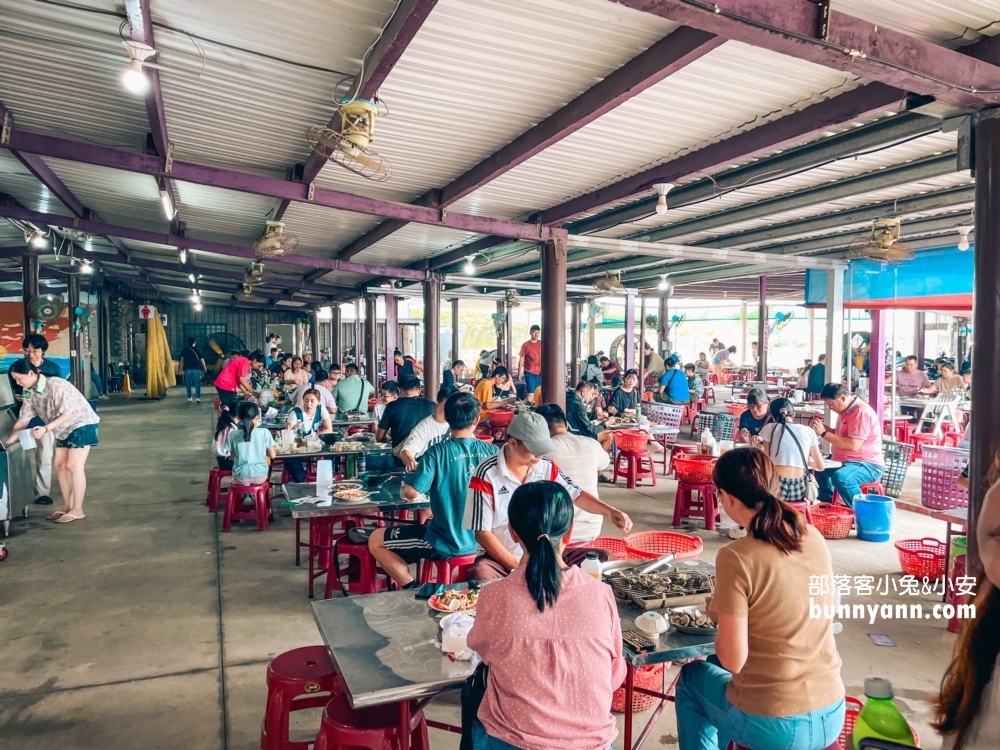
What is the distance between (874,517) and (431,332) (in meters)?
8.06

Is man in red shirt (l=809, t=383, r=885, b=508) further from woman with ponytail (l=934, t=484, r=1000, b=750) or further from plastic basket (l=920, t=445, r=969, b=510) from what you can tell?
woman with ponytail (l=934, t=484, r=1000, b=750)

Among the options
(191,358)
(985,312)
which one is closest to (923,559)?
(985,312)

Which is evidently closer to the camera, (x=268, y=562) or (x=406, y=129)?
(x=406, y=129)

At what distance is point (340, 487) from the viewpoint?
4.85 metres

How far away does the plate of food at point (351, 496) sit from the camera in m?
4.48

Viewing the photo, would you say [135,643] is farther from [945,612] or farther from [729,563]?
[945,612]

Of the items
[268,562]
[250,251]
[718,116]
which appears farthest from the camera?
[250,251]

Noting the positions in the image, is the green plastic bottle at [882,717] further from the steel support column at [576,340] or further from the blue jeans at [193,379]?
the blue jeans at [193,379]

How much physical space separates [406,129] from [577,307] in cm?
1277

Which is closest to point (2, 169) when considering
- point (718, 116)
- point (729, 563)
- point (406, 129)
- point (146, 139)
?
point (146, 139)

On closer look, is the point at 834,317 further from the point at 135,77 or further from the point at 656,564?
the point at 135,77

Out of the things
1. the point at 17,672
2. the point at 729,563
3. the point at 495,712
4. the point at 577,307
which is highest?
the point at 577,307

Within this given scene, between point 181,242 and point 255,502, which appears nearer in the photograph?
point 255,502

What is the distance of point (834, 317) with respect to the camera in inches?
405
